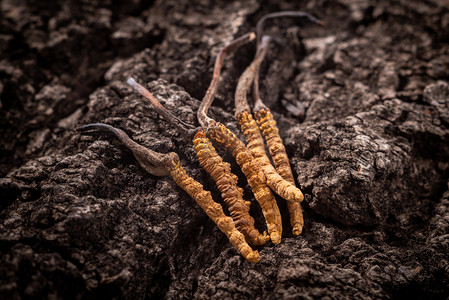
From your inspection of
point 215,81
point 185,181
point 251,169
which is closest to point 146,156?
point 185,181

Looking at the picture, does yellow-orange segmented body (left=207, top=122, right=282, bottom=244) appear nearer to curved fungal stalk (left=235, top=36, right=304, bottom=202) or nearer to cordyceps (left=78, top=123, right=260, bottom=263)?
curved fungal stalk (left=235, top=36, right=304, bottom=202)

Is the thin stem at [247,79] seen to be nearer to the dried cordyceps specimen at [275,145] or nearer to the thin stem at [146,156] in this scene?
the dried cordyceps specimen at [275,145]

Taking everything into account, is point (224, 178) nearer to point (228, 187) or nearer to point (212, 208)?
point (228, 187)

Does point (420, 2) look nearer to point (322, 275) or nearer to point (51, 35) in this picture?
point (322, 275)

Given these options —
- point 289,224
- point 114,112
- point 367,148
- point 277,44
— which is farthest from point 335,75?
point 114,112

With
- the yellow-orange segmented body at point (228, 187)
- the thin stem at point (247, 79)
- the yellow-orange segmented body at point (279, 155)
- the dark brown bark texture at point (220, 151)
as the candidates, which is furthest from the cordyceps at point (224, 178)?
the thin stem at point (247, 79)

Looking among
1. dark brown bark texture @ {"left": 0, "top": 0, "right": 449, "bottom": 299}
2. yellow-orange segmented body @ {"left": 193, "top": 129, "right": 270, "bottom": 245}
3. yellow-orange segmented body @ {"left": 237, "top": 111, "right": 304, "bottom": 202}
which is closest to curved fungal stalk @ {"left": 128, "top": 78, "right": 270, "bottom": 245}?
yellow-orange segmented body @ {"left": 193, "top": 129, "right": 270, "bottom": 245}
